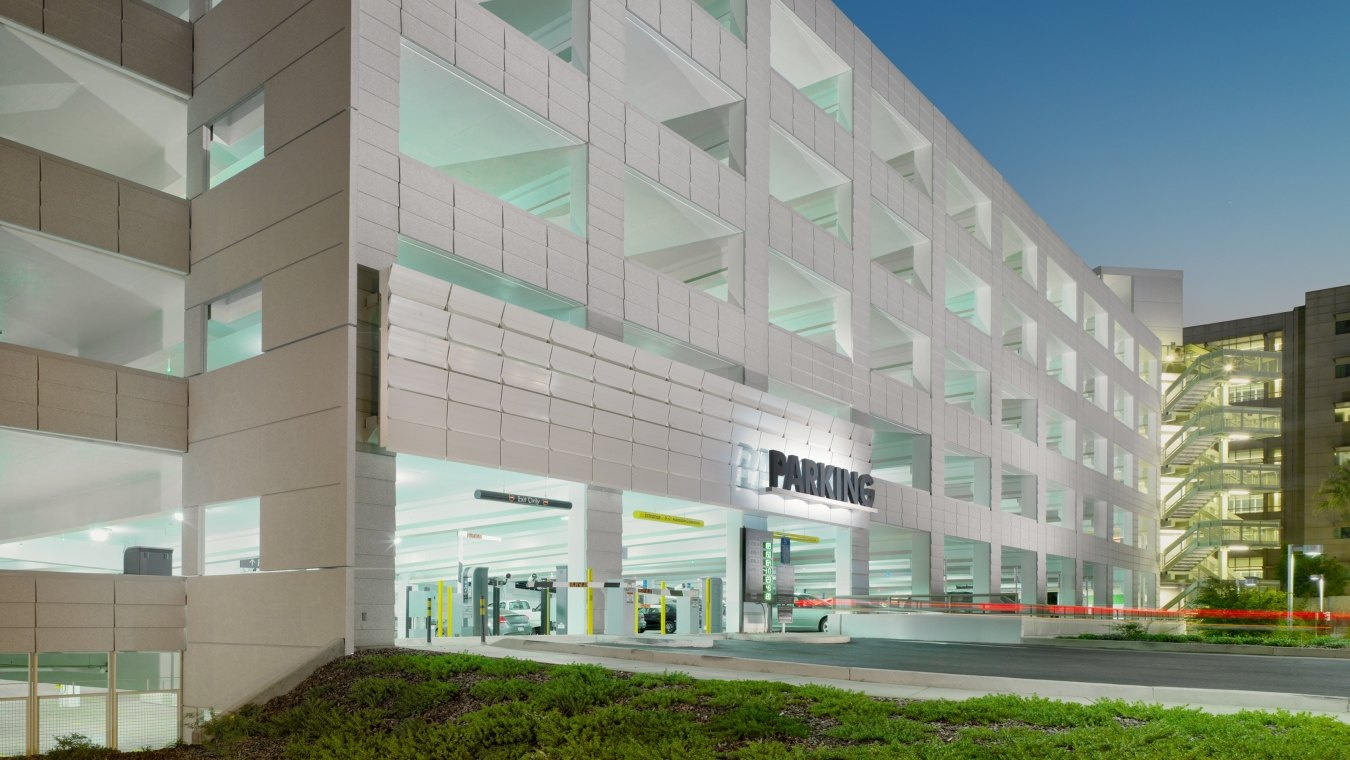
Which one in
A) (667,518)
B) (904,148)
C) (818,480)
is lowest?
(667,518)

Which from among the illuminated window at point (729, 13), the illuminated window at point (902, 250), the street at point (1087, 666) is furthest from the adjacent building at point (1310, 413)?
the street at point (1087, 666)

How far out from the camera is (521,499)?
960 inches

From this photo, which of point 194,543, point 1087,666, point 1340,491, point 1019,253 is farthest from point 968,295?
point 1340,491

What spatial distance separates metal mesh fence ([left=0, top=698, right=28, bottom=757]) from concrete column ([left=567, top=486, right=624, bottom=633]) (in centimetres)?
1121

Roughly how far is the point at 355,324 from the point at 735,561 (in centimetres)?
1551

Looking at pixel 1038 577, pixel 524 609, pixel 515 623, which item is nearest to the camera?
pixel 515 623

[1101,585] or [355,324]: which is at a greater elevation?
[355,324]

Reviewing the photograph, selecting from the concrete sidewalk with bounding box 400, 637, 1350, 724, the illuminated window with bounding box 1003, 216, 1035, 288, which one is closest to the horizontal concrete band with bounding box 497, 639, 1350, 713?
the concrete sidewalk with bounding box 400, 637, 1350, 724

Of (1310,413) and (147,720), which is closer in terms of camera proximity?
(147,720)

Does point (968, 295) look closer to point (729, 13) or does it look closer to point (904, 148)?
point (904, 148)

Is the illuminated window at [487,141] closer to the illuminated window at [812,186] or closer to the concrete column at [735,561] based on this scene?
the illuminated window at [812,186]

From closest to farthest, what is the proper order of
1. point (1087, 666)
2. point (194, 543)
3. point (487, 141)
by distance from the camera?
point (1087, 666), point (194, 543), point (487, 141)

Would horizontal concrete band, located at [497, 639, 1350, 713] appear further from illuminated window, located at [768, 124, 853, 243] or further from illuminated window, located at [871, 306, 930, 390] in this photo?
illuminated window, located at [871, 306, 930, 390]

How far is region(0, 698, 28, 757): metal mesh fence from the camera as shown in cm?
2031
